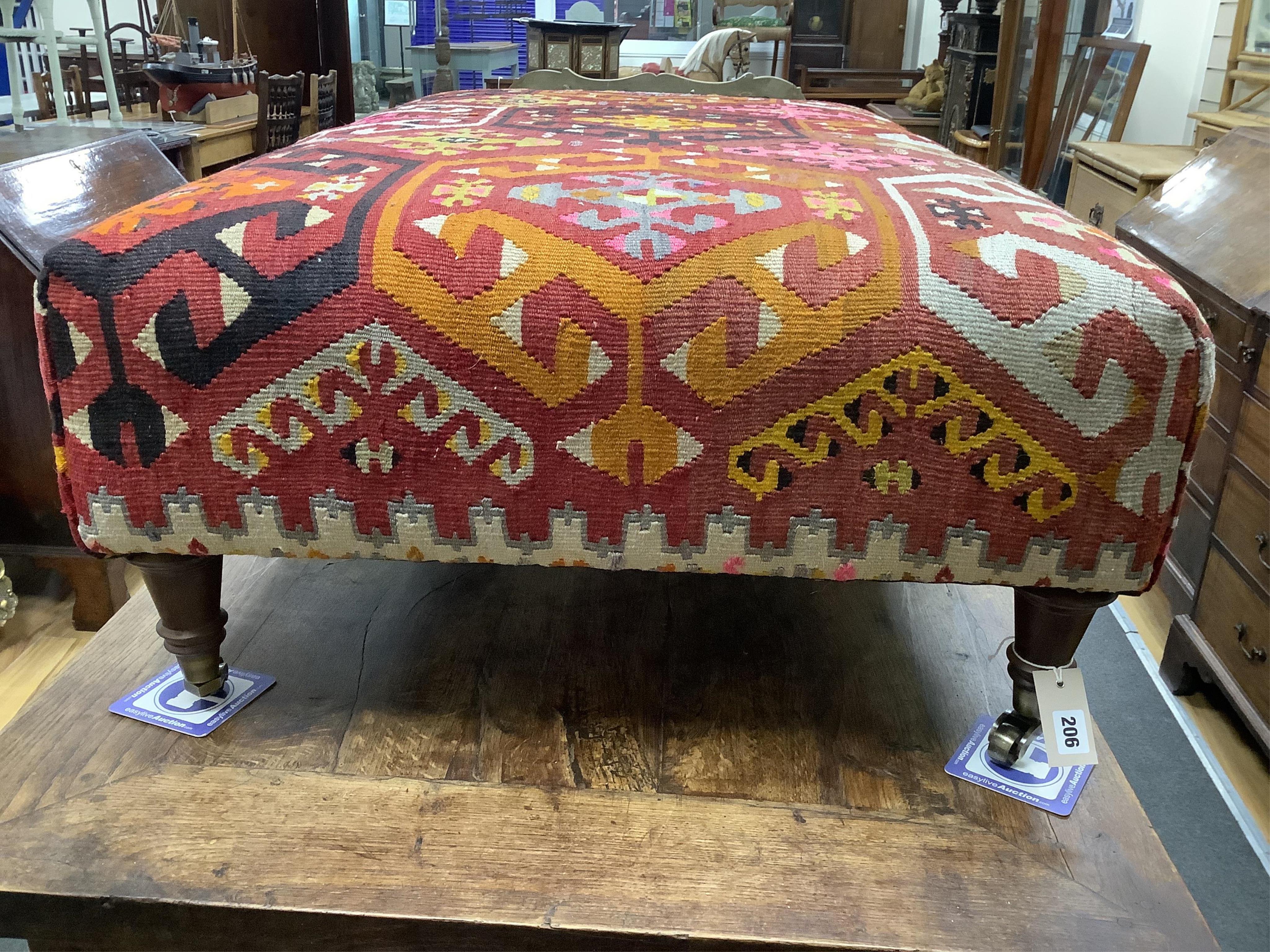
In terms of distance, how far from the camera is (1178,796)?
3.40ft

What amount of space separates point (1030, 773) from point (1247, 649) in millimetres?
542

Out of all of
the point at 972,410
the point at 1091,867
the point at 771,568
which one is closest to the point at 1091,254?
the point at 972,410

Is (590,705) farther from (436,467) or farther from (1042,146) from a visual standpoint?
(1042,146)

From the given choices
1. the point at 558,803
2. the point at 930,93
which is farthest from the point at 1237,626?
the point at 930,93

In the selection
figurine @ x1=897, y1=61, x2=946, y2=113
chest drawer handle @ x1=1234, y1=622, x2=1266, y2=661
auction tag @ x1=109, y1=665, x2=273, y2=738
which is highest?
figurine @ x1=897, y1=61, x2=946, y2=113

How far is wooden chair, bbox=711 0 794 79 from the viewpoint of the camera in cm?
407

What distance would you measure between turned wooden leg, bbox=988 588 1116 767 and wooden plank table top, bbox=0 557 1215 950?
0.05 meters

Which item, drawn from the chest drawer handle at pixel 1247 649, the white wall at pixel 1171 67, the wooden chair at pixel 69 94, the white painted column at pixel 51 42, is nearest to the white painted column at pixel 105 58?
the white painted column at pixel 51 42

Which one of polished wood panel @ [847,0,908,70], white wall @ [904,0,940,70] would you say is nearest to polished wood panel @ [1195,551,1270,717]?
white wall @ [904,0,940,70]

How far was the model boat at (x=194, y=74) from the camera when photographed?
243cm

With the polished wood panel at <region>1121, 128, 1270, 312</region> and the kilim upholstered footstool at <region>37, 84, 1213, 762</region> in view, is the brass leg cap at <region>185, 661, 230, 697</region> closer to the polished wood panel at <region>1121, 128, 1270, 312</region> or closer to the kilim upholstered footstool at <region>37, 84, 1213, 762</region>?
the kilim upholstered footstool at <region>37, 84, 1213, 762</region>

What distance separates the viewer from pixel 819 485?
58cm

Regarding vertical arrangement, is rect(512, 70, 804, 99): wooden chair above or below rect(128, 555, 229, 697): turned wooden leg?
above

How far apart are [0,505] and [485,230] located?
962 millimetres
